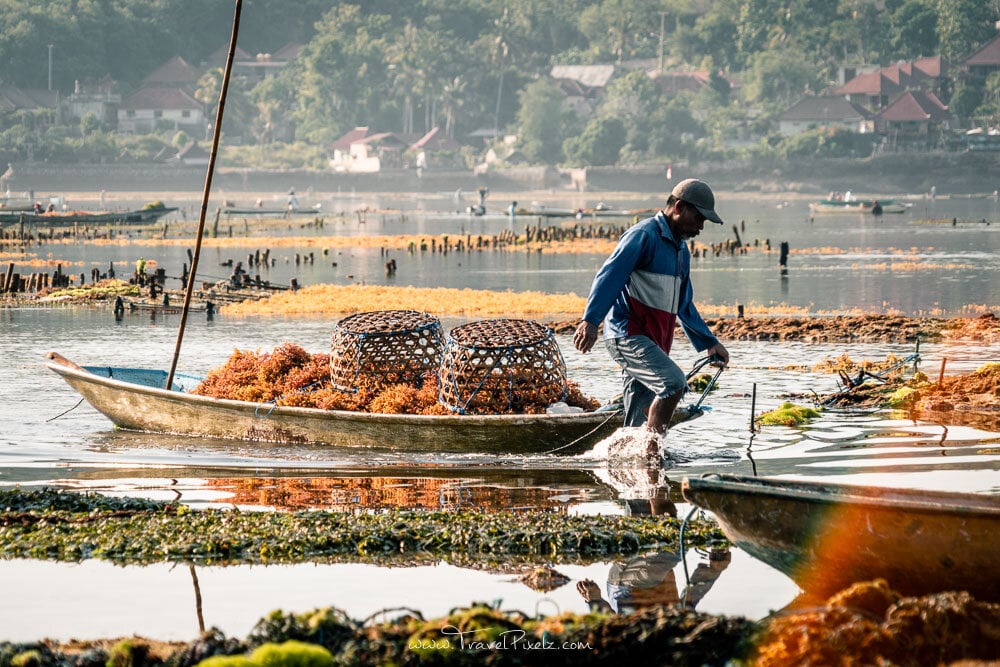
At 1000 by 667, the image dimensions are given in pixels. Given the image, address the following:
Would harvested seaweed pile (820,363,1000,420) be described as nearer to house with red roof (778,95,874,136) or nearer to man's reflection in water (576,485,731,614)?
man's reflection in water (576,485,731,614)

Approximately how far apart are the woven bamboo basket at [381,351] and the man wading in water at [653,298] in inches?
125

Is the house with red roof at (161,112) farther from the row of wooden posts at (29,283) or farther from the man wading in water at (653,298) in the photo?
the man wading in water at (653,298)

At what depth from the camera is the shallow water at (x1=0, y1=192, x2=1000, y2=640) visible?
8727 millimetres

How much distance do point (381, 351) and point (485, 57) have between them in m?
161

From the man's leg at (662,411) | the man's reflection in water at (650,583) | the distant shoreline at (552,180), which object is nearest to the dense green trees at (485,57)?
the distant shoreline at (552,180)

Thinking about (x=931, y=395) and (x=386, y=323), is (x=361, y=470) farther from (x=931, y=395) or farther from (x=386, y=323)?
(x=931, y=395)

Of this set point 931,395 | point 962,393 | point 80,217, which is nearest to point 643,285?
point 931,395

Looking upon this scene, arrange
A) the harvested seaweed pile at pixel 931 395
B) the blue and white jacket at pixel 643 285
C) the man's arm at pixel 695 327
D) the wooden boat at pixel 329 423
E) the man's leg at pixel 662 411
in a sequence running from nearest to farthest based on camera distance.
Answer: the blue and white jacket at pixel 643 285 → the man's leg at pixel 662 411 → the man's arm at pixel 695 327 → the wooden boat at pixel 329 423 → the harvested seaweed pile at pixel 931 395

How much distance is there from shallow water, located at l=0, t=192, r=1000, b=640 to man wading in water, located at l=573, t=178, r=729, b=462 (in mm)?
1014

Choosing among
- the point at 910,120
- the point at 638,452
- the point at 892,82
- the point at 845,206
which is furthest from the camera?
the point at 892,82

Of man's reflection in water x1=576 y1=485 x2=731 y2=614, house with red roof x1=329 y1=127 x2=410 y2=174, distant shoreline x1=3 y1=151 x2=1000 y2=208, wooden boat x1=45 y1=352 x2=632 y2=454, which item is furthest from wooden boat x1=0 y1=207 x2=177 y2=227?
house with red roof x1=329 y1=127 x2=410 y2=174

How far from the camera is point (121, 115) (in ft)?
549

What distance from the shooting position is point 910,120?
153 metres

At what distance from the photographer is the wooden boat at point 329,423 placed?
43.0 ft
